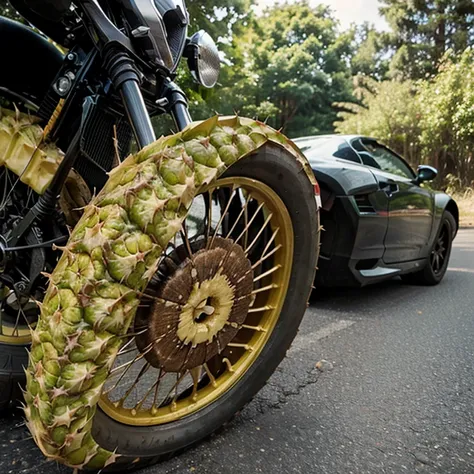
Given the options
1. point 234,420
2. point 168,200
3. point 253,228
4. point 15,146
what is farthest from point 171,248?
point 234,420

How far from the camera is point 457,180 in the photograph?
1614 centimetres

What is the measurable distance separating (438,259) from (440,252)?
105 mm

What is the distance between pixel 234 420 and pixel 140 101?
49.4 inches

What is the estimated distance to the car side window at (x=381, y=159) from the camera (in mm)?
3755

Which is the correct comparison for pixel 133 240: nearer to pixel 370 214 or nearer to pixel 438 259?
pixel 370 214

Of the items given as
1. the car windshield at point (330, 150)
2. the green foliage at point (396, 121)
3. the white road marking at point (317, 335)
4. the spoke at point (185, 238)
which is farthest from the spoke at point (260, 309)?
the green foliage at point (396, 121)

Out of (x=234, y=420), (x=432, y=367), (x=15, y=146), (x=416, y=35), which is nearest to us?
(x=15, y=146)

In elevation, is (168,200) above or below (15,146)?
above

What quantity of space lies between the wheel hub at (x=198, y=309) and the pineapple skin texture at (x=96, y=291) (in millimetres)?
196

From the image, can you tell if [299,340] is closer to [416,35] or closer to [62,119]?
[62,119]

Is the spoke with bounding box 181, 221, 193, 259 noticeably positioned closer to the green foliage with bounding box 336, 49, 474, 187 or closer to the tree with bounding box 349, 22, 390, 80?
the green foliage with bounding box 336, 49, 474, 187

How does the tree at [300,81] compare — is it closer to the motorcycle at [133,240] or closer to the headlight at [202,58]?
the headlight at [202,58]

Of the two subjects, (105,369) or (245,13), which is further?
(245,13)

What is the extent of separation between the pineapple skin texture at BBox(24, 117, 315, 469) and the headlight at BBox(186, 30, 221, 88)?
0.81 m
